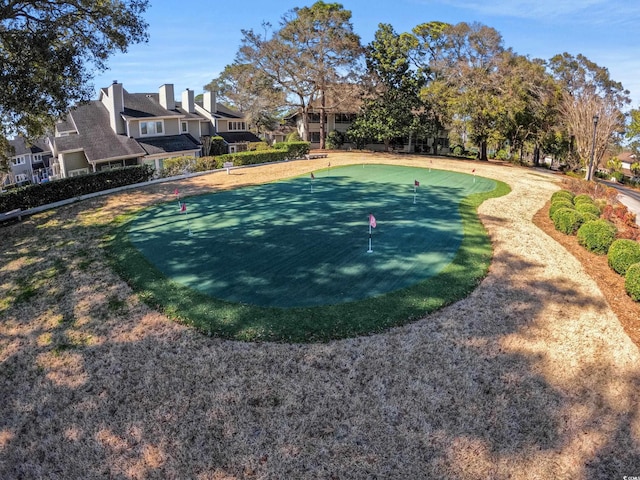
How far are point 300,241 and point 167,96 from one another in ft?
107

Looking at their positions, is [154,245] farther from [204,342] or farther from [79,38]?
[79,38]

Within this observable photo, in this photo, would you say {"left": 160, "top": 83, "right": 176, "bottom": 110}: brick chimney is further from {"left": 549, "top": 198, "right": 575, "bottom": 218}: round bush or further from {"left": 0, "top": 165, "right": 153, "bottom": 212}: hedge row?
{"left": 549, "top": 198, "right": 575, "bottom": 218}: round bush

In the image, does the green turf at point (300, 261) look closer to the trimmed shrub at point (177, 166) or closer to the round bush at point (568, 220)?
the round bush at point (568, 220)

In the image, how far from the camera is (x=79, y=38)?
691 inches

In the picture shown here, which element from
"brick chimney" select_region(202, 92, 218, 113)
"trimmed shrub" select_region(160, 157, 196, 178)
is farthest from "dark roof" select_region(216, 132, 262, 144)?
"trimmed shrub" select_region(160, 157, 196, 178)

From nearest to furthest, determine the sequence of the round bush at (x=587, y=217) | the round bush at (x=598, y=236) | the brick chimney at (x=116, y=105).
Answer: the round bush at (x=598, y=236) → the round bush at (x=587, y=217) → the brick chimney at (x=116, y=105)

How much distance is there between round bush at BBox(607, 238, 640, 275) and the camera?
1136 cm

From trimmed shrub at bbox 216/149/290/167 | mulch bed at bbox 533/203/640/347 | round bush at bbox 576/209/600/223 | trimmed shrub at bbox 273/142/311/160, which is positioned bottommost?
mulch bed at bbox 533/203/640/347

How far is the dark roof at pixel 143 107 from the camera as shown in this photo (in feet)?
116

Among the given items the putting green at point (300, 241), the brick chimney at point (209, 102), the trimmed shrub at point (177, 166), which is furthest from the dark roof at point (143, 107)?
the putting green at point (300, 241)

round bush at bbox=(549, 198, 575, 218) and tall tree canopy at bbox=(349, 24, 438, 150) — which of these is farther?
tall tree canopy at bbox=(349, 24, 438, 150)

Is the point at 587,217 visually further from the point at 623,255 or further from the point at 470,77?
the point at 470,77

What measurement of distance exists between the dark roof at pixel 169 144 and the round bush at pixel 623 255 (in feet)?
110

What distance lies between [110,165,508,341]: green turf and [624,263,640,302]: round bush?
3.56 metres
